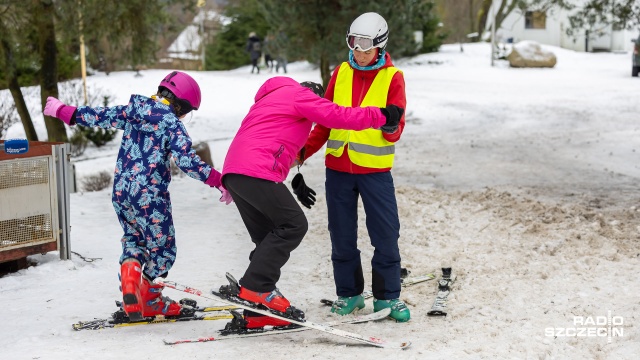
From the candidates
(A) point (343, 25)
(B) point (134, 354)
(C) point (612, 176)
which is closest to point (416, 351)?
(B) point (134, 354)

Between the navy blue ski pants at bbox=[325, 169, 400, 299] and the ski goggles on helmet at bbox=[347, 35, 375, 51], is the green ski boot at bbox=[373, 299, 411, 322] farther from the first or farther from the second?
the ski goggles on helmet at bbox=[347, 35, 375, 51]

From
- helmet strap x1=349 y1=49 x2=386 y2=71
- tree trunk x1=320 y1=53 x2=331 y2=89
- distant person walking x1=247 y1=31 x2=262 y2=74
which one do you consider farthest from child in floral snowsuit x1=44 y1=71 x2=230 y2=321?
distant person walking x1=247 y1=31 x2=262 y2=74

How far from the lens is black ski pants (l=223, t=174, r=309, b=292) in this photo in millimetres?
4840

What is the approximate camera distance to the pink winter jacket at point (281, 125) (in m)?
4.85

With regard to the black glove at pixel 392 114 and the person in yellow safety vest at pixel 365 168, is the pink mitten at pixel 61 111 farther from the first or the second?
the black glove at pixel 392 114

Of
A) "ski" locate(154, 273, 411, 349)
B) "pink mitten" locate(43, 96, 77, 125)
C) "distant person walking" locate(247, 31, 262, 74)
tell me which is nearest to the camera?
"ski" locate(154, 273, 411, 349)

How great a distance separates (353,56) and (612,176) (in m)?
6.98

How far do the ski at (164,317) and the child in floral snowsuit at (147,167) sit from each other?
210mm

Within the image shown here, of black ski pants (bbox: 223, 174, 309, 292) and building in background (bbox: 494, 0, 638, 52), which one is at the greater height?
building in background (bbox: 494, 0, 638, 52)

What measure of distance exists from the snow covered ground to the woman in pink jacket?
0.41 meters

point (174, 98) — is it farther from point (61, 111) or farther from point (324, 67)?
point (324, 67)

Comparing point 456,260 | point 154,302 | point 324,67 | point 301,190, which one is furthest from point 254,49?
point 154,302

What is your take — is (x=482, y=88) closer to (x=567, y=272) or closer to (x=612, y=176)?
(x=612, y=176)

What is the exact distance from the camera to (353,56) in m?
5.32
